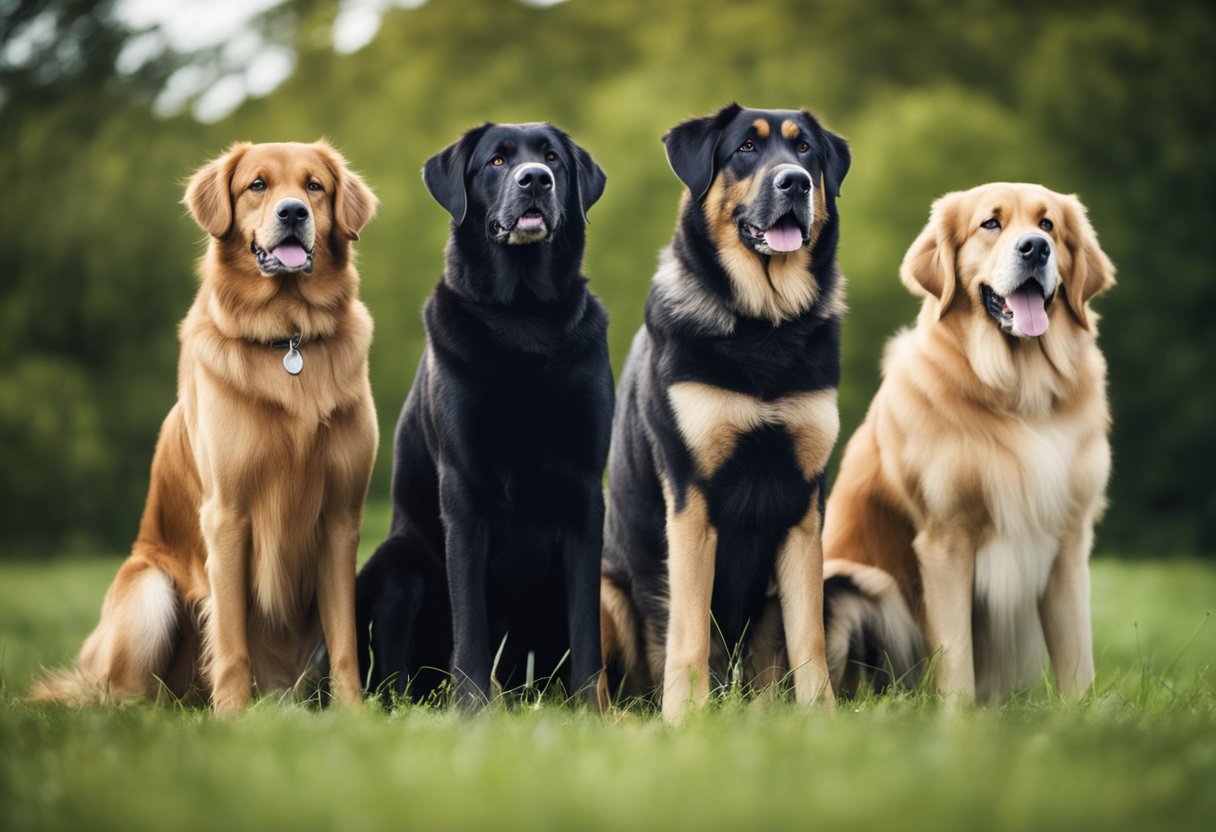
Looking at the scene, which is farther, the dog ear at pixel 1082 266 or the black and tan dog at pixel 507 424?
the dog ear at pixel 1082 266

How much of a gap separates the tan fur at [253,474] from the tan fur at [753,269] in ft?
4.26

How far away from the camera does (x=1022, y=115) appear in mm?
10547

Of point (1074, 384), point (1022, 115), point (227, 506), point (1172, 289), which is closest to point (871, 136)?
point (1022, 115)

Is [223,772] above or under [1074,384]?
under

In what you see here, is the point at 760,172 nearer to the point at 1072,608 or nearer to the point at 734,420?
the point at 734,420

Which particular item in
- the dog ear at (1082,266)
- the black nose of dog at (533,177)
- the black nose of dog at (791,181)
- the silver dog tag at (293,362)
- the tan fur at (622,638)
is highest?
the black nose of dog at (533,177)

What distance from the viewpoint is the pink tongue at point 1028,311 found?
4.18 metres

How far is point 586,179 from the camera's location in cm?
432

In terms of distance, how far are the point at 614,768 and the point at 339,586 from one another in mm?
1759

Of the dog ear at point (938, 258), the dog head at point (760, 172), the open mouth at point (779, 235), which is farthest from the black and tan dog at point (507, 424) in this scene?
the dog ear at point (938, 258)

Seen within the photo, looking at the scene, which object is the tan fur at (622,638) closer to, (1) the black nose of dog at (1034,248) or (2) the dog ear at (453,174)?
(2) the dog ear at (453,174)

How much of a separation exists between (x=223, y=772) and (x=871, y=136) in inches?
358

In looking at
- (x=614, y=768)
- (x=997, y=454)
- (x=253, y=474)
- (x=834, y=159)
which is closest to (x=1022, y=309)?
(x=997, y=454)

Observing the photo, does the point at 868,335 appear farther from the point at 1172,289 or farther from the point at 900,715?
the point at 900,715
